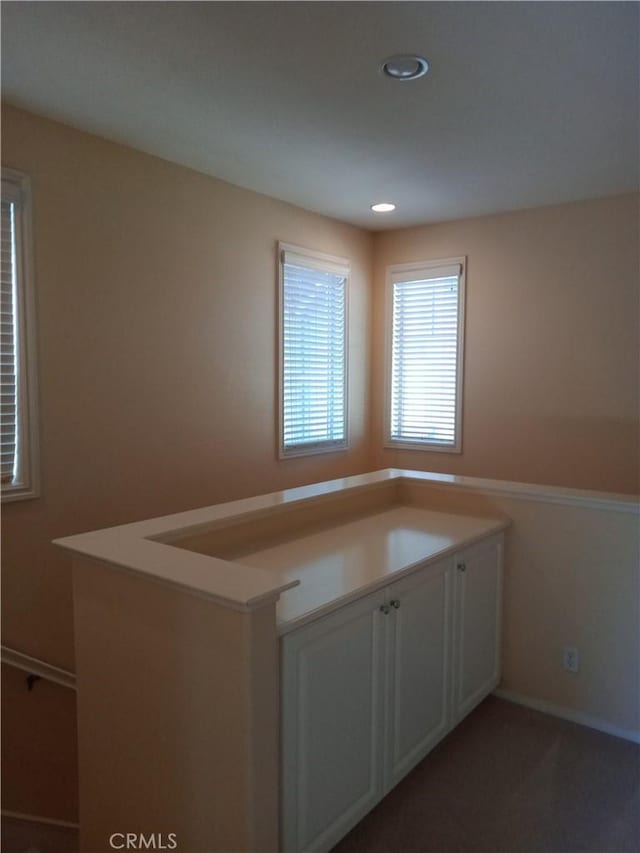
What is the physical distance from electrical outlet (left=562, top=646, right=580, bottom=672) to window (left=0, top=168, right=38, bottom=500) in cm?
269

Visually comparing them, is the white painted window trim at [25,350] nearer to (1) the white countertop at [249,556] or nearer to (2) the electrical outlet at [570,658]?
(1) the white countertop at [249,556]

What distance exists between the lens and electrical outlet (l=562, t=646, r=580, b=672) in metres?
2.81

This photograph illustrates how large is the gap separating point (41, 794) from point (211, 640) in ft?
7.63

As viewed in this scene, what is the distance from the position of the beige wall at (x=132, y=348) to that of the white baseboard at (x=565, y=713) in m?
2.07

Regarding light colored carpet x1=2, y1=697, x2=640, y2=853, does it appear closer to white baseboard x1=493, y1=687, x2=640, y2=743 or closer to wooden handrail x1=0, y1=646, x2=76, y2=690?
white baseboard x1=493, y1=687, x2=640, y2=743

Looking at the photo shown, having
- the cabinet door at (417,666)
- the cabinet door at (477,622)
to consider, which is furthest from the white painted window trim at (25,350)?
the cabinet door at (477,622)

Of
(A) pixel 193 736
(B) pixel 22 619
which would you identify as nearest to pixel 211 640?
(A) pixel 193 736

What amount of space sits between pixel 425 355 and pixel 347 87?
106 inches

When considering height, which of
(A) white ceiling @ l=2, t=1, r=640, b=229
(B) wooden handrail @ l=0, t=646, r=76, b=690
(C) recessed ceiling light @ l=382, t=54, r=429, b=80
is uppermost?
(A) white ceiling @ l=2, t=1, r=640, b=229

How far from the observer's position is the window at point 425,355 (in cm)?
477

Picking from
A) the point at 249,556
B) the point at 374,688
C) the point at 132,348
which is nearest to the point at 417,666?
the point at 374,688

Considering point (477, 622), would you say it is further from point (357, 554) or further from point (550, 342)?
Answer: point (550, 342)

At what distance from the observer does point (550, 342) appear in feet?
14.1

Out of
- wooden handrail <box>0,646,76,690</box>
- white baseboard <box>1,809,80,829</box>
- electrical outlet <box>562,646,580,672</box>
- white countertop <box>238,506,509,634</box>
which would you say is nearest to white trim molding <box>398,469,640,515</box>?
white countertop <box>238,506,509,634</box>
